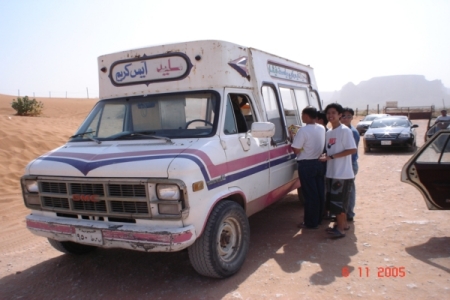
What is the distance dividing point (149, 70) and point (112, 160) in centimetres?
155

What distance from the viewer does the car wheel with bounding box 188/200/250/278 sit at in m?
3.93

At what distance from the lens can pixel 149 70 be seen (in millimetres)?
4914

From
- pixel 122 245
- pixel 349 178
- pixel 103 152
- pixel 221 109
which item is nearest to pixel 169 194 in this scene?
pixel 122 245

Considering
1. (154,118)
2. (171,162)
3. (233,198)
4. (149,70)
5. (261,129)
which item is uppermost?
(149,70)

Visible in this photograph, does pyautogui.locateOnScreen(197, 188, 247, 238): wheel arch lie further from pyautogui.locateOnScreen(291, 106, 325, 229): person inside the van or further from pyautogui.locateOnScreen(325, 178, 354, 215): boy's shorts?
pyautogui.locateOnScreen(325, 178, 354, 215): boy's shorts

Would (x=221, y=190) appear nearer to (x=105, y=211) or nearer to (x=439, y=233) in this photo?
(x=105, y=211)

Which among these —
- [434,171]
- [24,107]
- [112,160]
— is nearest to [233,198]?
[112,160]

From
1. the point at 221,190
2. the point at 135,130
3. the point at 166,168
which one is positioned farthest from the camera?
the point at 135,130

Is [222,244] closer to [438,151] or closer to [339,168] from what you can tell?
[339,168]

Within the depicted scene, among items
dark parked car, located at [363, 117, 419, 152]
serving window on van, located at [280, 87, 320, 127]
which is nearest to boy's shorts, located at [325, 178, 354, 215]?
serving window on van, located at [280, 87, 320, 127]

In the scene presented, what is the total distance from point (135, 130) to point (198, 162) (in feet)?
4.67

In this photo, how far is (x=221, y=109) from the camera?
177 inches
